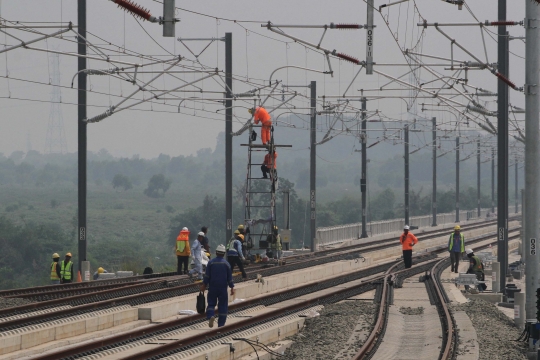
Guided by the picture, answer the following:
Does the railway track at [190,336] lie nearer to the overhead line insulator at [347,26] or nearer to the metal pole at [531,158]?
the metal pole at [531,158]

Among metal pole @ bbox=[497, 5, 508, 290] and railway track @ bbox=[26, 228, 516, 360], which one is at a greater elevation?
metal pole @ bbox=[497, 5, 508, 290]

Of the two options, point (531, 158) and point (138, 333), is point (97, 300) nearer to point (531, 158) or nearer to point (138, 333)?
point (138, 333)

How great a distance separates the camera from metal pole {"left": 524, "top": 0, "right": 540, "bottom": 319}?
19984 mm

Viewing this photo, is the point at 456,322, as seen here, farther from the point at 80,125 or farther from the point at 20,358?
the point at 80,125

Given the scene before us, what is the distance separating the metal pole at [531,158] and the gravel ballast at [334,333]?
3395 millimetres

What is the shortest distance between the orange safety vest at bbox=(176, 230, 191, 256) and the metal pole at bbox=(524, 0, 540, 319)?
11413 millimetres

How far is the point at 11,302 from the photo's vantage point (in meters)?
21.2

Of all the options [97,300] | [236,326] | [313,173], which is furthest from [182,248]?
[313,173]

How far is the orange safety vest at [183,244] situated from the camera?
29341 mm

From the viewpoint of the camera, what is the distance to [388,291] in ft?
87.5

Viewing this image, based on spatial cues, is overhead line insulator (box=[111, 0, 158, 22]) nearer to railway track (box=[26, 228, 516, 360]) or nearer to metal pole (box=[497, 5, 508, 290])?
railway track (box=[26, 228, 516, 360])

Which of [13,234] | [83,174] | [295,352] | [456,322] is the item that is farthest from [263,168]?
[13,234]

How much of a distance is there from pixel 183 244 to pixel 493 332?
12.0 m

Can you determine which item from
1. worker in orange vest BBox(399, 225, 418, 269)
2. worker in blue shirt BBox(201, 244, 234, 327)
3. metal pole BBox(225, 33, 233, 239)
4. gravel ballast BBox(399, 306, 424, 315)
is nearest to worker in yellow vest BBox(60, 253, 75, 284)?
gravel ballast BBox(399, 306, 424, 315)
